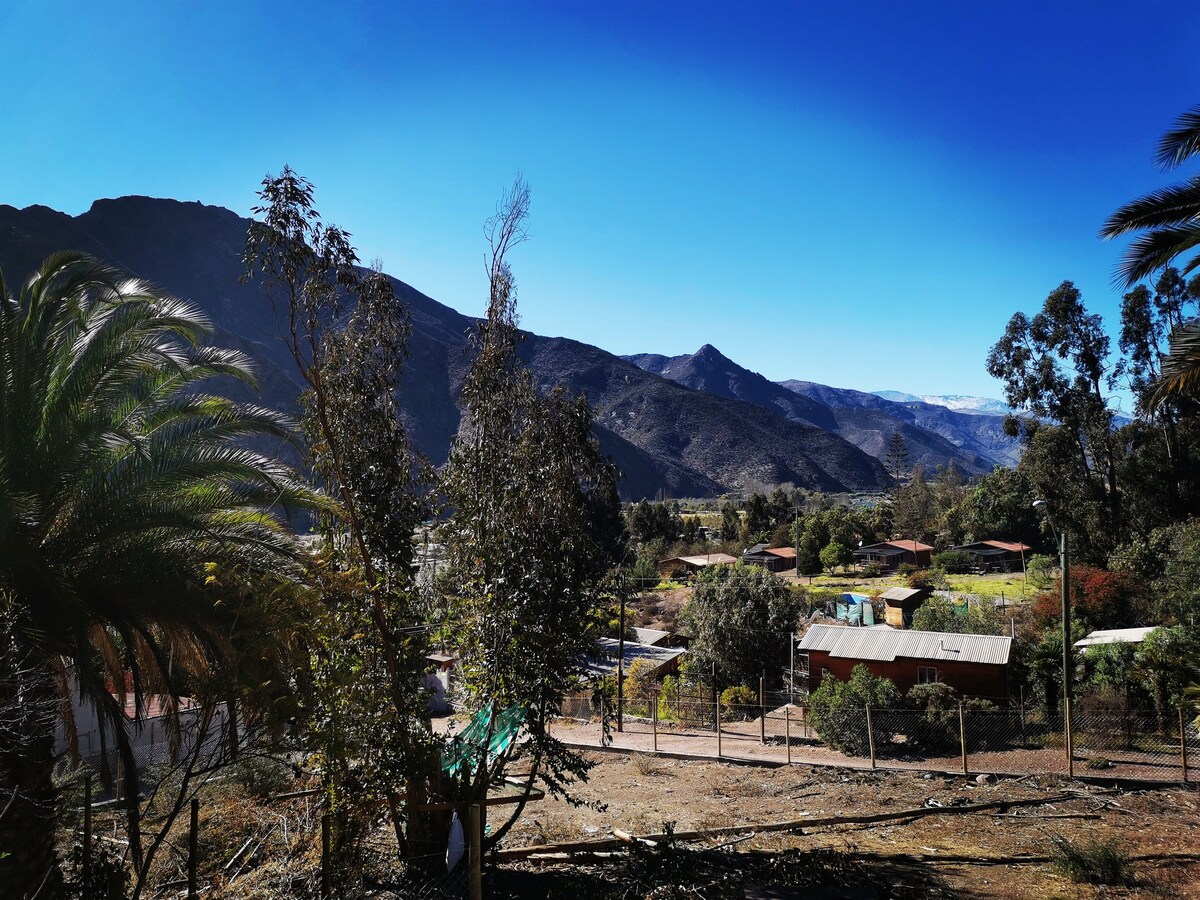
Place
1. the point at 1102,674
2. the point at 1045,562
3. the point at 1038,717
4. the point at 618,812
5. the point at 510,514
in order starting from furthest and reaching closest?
1. the point at 1045,562
2. the point at 1102,674
3. the point at 1038,717
4. the point at 618,812
5. the point at 510,514

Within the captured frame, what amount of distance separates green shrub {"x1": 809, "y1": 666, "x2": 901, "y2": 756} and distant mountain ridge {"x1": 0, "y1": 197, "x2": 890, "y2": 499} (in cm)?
10232

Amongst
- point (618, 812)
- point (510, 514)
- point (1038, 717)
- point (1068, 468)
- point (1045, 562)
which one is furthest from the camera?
point (1045, 562)

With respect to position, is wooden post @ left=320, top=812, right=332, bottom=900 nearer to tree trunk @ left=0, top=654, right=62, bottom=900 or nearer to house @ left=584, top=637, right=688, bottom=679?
tree trunk @ left=0, top=654, right=62, bottom=900

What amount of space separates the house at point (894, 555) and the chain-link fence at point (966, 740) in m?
42.6

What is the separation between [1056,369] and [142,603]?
1520 inches

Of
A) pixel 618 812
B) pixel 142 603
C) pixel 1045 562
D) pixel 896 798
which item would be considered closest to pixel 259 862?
pixel 142 603

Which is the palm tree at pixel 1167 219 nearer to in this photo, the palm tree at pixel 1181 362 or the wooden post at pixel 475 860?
the palm tree at pixel 1181 362

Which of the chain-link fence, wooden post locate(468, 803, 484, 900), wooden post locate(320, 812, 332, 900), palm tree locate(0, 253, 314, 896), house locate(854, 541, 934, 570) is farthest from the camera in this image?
house locate(854, 541, 934, 570)

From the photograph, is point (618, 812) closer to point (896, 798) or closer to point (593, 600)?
point (896, 798)

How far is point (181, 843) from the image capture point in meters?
9.88

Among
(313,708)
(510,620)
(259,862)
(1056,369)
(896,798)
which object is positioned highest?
(1056,369)

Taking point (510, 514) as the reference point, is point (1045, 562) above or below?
below

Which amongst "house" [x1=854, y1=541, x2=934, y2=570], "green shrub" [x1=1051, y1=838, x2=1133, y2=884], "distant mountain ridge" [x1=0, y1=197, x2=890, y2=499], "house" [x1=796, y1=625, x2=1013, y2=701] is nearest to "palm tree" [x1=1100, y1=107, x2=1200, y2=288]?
"green shrub" [x1=1051, y1=838, x2=1133, y2=884]

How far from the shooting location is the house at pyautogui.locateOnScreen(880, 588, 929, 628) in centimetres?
A: 3722
